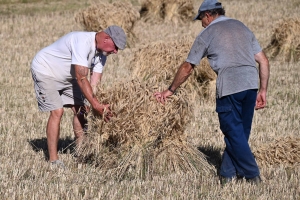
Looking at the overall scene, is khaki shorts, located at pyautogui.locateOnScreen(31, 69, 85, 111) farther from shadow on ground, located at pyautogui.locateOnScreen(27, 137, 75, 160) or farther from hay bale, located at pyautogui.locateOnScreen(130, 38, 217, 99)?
hay bale, located at pyautogui.locateOnScreen(130, 38, 217, 99)

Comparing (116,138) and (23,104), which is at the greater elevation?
Answer: (116,138)

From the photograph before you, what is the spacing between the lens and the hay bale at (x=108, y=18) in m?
17.9

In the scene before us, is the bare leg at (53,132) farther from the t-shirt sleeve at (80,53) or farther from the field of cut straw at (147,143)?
the t-shirt sleeve at (80,53)

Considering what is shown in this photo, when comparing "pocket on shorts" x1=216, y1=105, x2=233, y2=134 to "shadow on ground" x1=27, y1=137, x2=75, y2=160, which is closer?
"pocket on shorts" x1=216, y1=105, x2=233, y2=134

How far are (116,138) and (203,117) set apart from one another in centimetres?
338

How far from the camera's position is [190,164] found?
23.4 feet

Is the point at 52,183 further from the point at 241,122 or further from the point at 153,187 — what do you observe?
the point at 241,122

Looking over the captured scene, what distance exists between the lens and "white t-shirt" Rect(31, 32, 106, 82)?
7.04 metres

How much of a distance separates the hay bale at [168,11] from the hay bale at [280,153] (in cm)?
1431

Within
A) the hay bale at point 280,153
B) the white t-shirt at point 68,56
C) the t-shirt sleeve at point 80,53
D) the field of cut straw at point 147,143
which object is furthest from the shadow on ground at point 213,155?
the t-shirt sleeve at point 80,53

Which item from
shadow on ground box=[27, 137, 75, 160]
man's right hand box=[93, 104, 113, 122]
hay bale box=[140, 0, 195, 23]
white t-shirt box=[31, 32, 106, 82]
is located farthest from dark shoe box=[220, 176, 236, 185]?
hay bale box=[140, 0, 195, 23]

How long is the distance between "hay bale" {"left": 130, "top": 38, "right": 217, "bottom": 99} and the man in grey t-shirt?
14.8 feet

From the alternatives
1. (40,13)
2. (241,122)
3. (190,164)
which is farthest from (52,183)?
(40,13)

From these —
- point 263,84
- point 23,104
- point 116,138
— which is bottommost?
point 23,104
